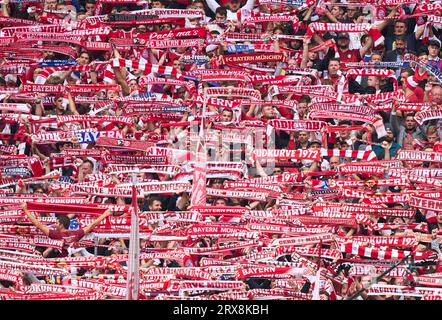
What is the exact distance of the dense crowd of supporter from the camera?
23953mm

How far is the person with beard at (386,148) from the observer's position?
2758 centimetres

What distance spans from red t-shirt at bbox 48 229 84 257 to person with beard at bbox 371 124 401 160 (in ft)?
17.1

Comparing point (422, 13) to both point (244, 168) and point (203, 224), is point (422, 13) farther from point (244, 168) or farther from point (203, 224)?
point (203, 224)

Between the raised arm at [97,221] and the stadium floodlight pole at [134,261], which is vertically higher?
the stadium floodlight pole at [134,261]

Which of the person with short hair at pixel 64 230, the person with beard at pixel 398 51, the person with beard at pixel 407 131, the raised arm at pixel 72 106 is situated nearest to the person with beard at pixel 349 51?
the person with beard at pixel 398 51

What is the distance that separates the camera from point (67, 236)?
81.9 feet

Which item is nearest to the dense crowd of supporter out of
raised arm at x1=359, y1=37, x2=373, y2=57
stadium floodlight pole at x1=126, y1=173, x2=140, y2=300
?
raised arm at x1=359, y1=37, x2=373, y2=57

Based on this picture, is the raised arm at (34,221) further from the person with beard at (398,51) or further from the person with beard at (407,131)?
the person with beard at (398,51)

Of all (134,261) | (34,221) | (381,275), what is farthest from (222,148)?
(134,261)

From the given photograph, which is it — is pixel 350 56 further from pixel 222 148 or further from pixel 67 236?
pixel 67 236

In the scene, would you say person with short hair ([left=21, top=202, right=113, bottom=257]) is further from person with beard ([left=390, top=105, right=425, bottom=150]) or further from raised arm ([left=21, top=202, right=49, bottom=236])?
person with beard ([left=390, top=105, right=425, bottom=150])

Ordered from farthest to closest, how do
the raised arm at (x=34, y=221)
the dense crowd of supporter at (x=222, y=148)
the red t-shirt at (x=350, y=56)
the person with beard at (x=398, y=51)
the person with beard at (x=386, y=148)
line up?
the red t-shirt at (x=350, y=56) → the person with beard at (x=398, y=51) → the person with beard at (x=386, y=148) → the raised arm at (x=34, y=221) → the dense crowd of supporter at (x=222, y=148)

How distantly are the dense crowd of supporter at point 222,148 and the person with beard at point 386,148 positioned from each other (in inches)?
1.2
